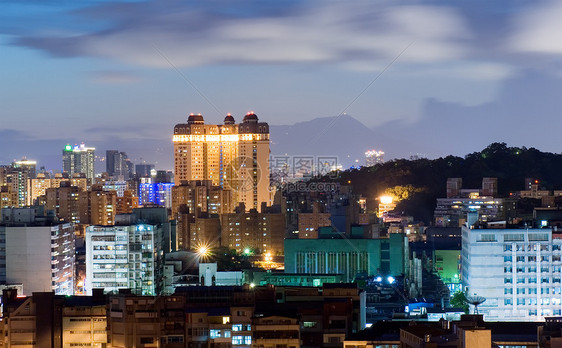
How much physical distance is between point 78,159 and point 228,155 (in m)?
9.31

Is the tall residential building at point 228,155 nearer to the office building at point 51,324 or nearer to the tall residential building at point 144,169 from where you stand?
the tall residential building at point 144,169

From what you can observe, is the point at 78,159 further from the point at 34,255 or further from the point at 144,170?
the point at 34,255

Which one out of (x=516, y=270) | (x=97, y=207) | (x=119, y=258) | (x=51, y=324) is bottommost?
(x=51, y=324)

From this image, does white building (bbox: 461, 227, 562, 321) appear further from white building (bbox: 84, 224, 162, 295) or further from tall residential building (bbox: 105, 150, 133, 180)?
tall residential building (bbox: 105, 150, 133, 180)

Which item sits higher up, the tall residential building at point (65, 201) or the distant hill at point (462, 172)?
the distant hill at point (462, 172)

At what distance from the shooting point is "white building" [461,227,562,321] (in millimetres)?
22203

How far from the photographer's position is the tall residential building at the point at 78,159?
58.0 metres

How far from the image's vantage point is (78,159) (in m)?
57.9

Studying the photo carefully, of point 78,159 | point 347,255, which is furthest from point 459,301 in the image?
point 78,159

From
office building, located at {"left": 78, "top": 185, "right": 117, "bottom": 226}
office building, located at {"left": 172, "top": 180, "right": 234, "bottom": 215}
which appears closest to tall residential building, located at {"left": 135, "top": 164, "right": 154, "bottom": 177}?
office building, located at {"left": 172, "top": 180, "right": 234, "bottom": 215}

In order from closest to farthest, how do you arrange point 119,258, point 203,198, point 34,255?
point 119,258
point 34,255
point 203,198

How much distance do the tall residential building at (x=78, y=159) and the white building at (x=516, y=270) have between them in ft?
120

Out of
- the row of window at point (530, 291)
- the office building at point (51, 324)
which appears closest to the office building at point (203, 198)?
the row of window at point (530, 291)

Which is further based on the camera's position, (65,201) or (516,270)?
(65,201)
